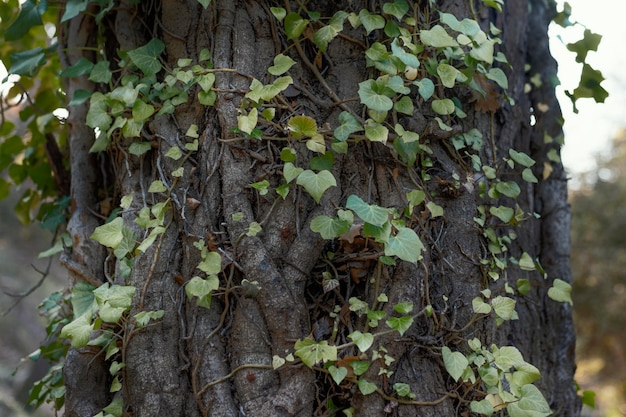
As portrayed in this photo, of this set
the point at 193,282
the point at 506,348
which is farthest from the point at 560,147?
the point at 193,282

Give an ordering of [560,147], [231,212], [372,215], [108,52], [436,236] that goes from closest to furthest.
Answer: [372,215], [231,212], [436,236], [108,52], [560,147]

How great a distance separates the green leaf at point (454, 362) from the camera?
4.54 feet

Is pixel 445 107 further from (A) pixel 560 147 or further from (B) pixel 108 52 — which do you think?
(B) pixel 108 52

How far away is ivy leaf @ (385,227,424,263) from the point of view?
1.31m

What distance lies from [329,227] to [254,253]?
0.19m

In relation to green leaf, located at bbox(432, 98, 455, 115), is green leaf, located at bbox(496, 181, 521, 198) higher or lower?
lower

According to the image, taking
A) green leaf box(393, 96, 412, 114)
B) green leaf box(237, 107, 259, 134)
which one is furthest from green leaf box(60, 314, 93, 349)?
green leaf box(393, 96, 412, 114)

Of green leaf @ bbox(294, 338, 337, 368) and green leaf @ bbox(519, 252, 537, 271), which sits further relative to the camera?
green leaf @ bbox(519, 252, 537, 271)

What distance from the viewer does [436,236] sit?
154 centimetres

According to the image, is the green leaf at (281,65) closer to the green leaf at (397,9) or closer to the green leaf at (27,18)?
the green leaf at (397,9)

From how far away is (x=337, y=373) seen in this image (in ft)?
4.36

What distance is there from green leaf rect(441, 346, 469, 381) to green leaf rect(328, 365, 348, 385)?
0.83 feet

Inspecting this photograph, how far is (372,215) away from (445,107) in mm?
426

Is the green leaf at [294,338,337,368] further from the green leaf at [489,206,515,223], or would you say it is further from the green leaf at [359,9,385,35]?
the green leaf at [359,9,385,35]
